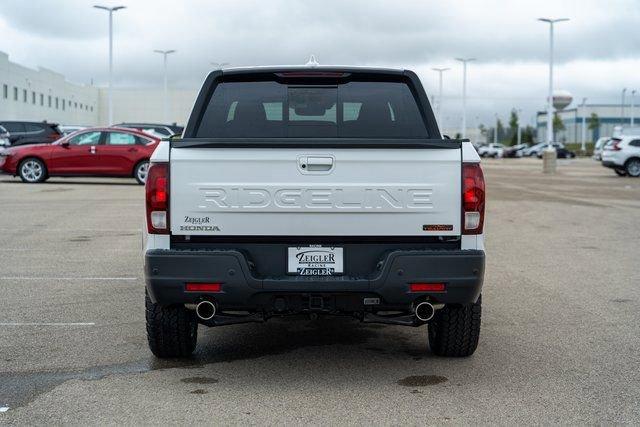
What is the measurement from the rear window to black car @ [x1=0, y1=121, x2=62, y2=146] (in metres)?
28.1

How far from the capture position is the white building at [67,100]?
7481 centimetres

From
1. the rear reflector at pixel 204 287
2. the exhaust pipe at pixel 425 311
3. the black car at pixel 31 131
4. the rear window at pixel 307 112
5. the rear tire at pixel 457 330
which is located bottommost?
the rear tire at pixel 457 330

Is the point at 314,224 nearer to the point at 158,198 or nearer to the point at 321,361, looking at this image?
the point at 158,198

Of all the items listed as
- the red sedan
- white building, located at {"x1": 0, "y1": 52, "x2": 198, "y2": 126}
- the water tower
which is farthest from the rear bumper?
the water tower

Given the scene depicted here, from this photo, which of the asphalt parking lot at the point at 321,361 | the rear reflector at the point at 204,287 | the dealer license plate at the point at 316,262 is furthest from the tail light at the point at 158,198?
the asphalt parking lot at the point at 321,361

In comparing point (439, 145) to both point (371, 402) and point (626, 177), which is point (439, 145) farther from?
point (626, 177)

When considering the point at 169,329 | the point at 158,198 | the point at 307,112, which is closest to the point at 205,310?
the point at 169,329

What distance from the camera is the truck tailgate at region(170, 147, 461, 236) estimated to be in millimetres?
5559

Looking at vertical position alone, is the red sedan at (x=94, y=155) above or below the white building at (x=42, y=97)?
below

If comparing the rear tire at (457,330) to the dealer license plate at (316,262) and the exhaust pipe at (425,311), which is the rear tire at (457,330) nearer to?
the exhaust pipe at (425,311)

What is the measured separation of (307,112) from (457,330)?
5.77ft

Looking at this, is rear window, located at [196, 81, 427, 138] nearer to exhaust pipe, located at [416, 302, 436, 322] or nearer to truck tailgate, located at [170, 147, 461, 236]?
truck tailgate, located at [170, 147, 461, 236]

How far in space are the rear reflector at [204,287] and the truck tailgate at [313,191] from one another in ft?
0.99

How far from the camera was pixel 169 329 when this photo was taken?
619 centimetres
